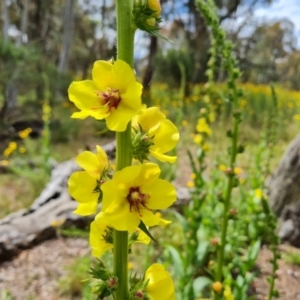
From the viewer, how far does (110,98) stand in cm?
94

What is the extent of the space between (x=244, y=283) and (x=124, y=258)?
1591mm

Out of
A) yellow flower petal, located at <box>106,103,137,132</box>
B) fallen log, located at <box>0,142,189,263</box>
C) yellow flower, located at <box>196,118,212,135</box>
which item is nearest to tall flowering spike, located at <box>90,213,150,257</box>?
yellow flower petal, located at <box>106,103,137,132</box>

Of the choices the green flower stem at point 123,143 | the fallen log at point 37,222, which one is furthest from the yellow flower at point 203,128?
the green flower stem at point 123,143

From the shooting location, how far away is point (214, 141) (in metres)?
6.04

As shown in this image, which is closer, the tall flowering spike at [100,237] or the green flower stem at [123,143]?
the green flower stem at [123,143]

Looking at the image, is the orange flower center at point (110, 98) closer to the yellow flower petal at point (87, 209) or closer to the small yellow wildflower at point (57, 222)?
the yellow flower petal at point (87, 209)

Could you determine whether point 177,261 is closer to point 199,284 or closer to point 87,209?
point 199,284

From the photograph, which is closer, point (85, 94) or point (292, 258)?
point (85, 94)

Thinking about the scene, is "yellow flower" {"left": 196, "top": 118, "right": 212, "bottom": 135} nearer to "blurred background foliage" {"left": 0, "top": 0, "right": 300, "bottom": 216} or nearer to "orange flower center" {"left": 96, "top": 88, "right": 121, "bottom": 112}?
"blurred background foliage" {"left": 0, "top": 0, "right": 300, "bottom": 216}

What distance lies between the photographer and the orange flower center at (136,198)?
3.07 feet

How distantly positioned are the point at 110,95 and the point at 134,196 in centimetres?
25

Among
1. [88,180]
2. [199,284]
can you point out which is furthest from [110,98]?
[199,284]

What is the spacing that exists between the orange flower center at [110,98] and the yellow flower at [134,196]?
0.51ft

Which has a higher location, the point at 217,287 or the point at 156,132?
the point at 156,132
